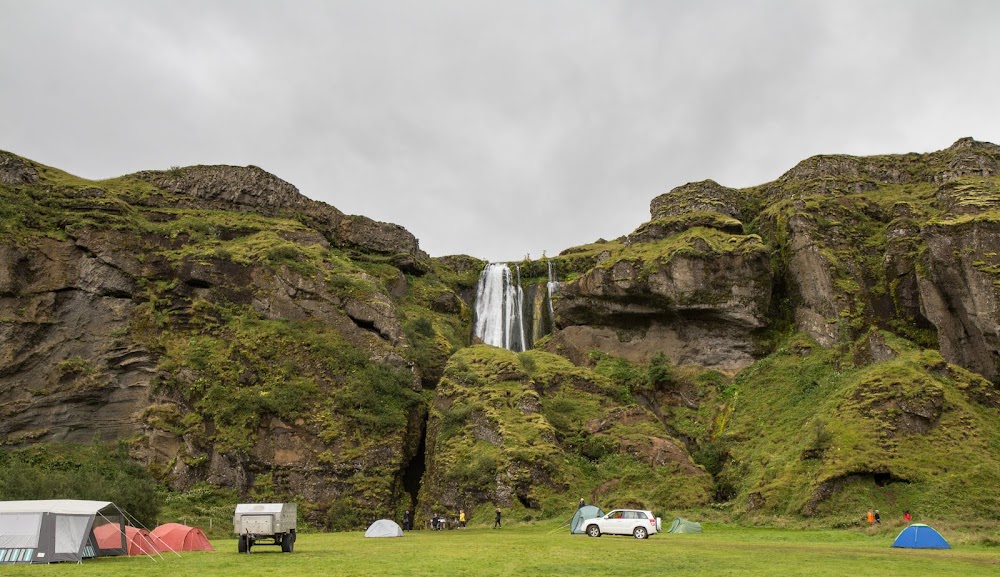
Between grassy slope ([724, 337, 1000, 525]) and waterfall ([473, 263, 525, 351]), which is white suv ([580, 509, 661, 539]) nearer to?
grassy slope ([724, 337, 1000, 525])

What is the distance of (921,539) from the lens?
31.2m

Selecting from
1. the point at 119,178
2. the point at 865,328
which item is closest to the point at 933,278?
the point at 865,328

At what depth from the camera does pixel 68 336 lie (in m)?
67.0

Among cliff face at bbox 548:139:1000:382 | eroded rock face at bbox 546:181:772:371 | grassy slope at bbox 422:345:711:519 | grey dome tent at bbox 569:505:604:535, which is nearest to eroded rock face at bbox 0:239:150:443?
grassy slope at bbox 422:345:711:519

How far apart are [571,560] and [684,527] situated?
20168mm

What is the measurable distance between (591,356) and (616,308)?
5.95 meters

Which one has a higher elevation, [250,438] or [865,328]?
[865,328]

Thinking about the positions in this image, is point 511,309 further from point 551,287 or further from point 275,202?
point 275,202

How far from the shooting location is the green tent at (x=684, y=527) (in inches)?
1708

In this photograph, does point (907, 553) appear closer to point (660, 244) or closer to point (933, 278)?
point (933, 278)

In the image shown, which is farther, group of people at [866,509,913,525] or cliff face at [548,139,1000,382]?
cliff face at [548,139,1000,382]

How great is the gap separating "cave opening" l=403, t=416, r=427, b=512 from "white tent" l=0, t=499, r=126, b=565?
123 feet

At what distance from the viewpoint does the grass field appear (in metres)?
22.2

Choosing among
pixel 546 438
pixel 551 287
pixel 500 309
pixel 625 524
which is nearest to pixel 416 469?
pixel 546 438
